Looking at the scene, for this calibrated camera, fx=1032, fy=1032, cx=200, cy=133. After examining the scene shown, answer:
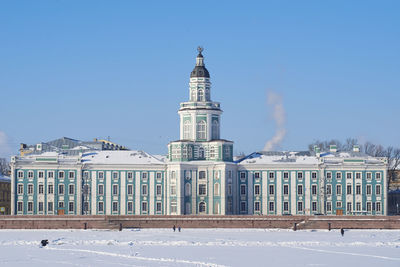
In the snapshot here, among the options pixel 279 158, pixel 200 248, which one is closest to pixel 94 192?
pixel 279 158

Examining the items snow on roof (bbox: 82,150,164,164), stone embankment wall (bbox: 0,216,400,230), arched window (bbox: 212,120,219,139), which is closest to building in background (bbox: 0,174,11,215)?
snow on roof (bbox: 82,150,164,164)

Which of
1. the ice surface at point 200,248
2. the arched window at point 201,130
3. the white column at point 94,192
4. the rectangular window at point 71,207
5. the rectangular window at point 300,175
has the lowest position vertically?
the ice surface at point 200,248

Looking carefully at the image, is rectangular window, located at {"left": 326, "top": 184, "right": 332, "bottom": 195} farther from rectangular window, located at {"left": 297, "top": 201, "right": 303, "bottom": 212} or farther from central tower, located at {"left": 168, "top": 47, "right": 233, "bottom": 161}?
central tower, located at {"left": 168, "top": 47, "right": 233, "bottom": 161}

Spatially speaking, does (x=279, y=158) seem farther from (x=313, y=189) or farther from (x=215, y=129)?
(x=215, y=129)

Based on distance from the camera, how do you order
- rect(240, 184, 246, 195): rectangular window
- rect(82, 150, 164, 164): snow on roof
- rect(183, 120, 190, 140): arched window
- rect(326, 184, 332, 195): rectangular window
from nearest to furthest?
rect(326, 184, 332, 195): rectangular window, rect(82, 150, 164, 164): snow on roof, rect(240, 184, 246, 195): rectangular window, rect(183, 120, 190, 140): arched window

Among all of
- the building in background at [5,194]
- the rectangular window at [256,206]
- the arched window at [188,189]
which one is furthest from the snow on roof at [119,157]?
the building in background at [5,194]

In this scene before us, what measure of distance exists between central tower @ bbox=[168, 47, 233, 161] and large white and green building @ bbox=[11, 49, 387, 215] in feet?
0.35

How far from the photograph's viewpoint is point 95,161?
10975 cm

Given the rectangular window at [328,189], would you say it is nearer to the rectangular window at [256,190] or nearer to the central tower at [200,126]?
the rectangular window at [256,190]

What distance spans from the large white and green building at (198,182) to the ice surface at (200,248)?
40.8ft

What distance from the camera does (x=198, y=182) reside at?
357 ft

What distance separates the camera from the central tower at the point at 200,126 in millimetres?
109000

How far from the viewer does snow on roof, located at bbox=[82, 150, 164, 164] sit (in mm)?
109875

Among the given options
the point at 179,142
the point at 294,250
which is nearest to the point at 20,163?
the point at 179,142
